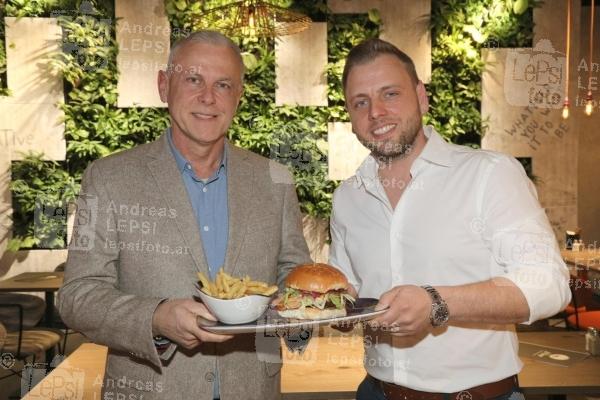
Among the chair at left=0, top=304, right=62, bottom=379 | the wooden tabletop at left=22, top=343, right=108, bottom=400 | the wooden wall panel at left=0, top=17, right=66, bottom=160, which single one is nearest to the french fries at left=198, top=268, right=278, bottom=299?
the wooden tabletop at left=22, top=343, right=108, bottom=400

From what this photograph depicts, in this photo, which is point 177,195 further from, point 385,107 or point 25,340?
point 25,340

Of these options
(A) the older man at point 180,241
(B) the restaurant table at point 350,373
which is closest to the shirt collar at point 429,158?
(A) the older man at point 180,241

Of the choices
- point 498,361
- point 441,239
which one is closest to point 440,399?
point 498,361

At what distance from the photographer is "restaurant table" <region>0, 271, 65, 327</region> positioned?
5448mm

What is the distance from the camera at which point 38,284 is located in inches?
222

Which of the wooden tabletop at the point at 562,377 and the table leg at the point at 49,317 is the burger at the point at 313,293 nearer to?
the wooden tabletop at the point at 562,377

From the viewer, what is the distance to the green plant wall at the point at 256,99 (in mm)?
6688

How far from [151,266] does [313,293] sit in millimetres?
616

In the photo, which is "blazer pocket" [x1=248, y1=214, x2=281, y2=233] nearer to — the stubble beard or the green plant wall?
the stubble beard

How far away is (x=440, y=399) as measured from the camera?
2117 mm

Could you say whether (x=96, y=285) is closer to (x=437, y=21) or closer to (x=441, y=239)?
(x=441, y=239)

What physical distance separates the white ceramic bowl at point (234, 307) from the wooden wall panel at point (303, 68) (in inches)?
202

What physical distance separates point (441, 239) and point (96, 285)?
1.25 meters

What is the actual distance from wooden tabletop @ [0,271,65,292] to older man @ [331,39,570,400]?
12.6 ft
